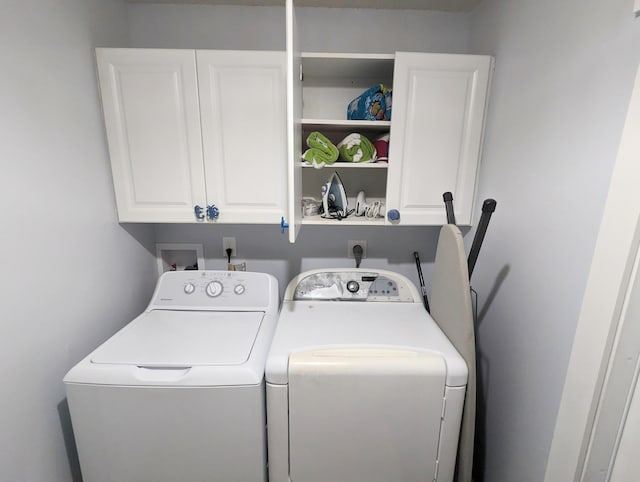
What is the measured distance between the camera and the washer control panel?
1.29 metres

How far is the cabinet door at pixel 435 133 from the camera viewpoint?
3.85 ft

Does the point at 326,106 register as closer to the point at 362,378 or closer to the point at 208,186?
the point at 208,186

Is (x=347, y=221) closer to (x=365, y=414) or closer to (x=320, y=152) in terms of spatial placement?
(x=320, y=152)

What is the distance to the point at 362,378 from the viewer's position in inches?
36.3

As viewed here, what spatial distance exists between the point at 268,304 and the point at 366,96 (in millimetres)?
1015

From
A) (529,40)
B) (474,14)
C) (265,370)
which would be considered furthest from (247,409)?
(474,14)

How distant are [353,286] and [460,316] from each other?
50cm

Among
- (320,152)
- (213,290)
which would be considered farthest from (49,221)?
(320,152)

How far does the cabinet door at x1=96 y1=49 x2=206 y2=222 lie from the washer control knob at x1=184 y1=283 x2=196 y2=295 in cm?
29

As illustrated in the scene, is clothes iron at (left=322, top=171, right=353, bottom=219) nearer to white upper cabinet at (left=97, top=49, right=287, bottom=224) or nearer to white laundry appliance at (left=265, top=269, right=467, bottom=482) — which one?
white upper cabinet at (left=97, top=49, right=287, bottom=224)

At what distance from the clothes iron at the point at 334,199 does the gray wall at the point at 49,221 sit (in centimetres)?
94

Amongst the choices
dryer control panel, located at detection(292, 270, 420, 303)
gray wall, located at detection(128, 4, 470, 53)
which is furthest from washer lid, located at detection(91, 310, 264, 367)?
gray wall, located at detection(128, 4, 470, 53)

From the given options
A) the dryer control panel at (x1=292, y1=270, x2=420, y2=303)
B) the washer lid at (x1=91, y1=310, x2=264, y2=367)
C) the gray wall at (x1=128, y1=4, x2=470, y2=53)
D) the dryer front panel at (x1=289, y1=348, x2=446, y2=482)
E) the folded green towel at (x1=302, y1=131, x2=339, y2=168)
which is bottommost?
the dryer front panel at (x1=289, y1=348, x2=446, y2=482)

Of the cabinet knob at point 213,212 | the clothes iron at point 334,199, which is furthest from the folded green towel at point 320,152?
the cabinet knob at point 213,212
